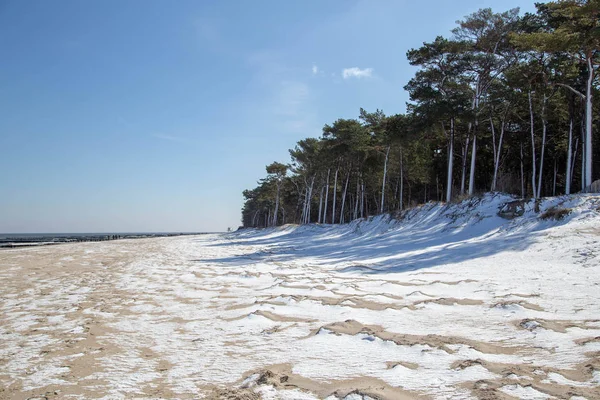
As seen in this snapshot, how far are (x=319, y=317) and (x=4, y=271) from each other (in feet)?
29.2

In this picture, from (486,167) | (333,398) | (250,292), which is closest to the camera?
(333,398)

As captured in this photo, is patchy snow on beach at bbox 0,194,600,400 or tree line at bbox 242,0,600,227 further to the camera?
tree line at bbox 242,0,600,227

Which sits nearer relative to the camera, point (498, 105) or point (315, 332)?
point (315, 332)

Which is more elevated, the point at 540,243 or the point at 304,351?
the point at 540,243

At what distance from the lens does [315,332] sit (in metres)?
3.37

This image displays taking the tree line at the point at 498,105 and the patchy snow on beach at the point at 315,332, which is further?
the tree line at the point at 498,105

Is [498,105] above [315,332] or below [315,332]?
above

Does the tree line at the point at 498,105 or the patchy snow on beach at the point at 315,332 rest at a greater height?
the tree line at the point at 498,105

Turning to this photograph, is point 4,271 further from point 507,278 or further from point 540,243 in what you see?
point 540,243

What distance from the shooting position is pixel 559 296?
4617 mm

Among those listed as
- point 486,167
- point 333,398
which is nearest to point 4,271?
point 333,398

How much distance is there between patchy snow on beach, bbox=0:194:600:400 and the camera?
222cm

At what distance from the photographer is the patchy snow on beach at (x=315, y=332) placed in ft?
7.30

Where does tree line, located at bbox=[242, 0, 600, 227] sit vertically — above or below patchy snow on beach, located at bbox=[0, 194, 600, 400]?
above
